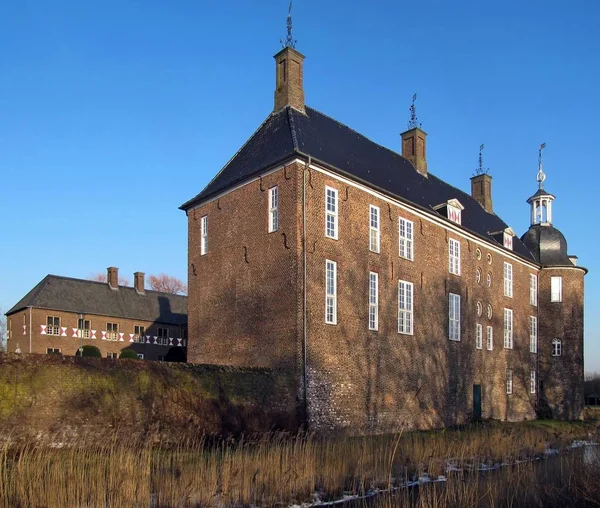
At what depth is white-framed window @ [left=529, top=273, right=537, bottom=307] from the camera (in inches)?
1381

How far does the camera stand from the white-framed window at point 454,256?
27.0m

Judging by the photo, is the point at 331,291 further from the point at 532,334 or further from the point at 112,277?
the point at 112,277

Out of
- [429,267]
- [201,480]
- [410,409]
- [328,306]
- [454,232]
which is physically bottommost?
[410,409]

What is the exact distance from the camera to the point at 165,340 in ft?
155

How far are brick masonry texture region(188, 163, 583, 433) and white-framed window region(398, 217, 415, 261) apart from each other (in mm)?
306

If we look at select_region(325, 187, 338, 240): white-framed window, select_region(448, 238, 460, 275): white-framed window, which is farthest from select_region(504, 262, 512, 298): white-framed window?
select_region(325, 187, 338, 240): white-framed window

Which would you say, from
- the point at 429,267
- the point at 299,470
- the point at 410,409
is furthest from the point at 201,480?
the point at 429,267

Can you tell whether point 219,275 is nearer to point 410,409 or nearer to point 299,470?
point 410,409

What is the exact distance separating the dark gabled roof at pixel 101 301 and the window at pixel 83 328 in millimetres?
707

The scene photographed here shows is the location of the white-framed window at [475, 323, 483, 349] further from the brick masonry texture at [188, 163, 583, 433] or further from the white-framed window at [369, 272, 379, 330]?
the white-framed window at [369, 272, 379, 330]

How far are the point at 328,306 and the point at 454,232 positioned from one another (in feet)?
33.4

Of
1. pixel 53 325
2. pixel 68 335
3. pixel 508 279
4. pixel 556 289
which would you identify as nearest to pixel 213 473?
pixel 508 279

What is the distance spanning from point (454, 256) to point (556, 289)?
38.4 feet

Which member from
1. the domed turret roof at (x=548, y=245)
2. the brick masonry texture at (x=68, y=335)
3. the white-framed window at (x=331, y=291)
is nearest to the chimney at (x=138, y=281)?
the brick masonry texture at (x=68, y=335)
